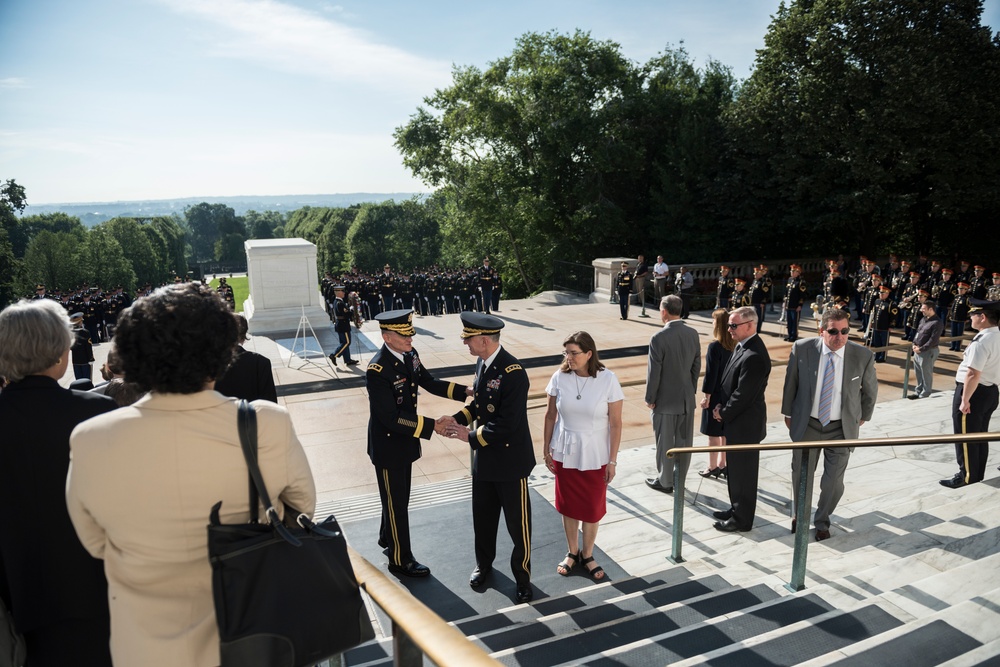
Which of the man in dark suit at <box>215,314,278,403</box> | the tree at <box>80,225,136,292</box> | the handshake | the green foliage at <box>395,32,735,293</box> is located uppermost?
the green foliage at <box>395,32,735,293</box>

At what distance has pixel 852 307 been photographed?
20.7 meters

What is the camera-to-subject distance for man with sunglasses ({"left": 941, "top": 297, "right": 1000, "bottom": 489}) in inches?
252

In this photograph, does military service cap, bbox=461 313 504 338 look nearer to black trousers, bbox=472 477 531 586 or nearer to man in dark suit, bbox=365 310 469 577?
man in dark suit, bbox=365 310 469 577

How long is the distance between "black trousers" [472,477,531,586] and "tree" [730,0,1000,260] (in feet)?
68.4

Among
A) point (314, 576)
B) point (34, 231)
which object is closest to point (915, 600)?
point (314, 576)

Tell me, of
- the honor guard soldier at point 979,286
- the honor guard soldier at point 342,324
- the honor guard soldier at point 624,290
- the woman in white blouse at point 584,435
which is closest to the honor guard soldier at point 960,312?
the honor guard soldier at point 979,286

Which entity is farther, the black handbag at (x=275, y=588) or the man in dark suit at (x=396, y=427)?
the man in dark suit at (x=396, y=427)

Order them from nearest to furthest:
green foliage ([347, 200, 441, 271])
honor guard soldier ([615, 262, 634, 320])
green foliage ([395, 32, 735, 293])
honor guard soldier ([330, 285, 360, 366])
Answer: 1. honor guard soldier ([330, 285, 360, 366])
2. honor guard soldier ([615, 262, 634, 320])
3. green foliage ([395, 32, 735, 293])
4. green foliage ([347, 200, 441, 271])

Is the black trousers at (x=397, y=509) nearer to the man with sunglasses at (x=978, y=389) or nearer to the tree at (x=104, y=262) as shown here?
the man with sunglasses at (x=978, y=389)

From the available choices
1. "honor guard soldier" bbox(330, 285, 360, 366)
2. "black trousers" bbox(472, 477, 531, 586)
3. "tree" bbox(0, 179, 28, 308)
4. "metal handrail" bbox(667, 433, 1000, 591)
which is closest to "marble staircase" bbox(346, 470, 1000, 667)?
"metal handrail" bbox(667, 433, 1000, 591)

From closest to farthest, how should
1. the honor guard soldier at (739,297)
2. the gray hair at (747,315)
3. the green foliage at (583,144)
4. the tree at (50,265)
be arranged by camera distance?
the gray hair at (747,315)
the honor guard soldier at (739,297)
the green foliage at (583,144)
the tree at (50,265)

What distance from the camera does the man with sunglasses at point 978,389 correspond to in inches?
252

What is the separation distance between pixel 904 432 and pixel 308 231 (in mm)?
125412

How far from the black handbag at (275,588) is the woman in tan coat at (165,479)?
5 cm
